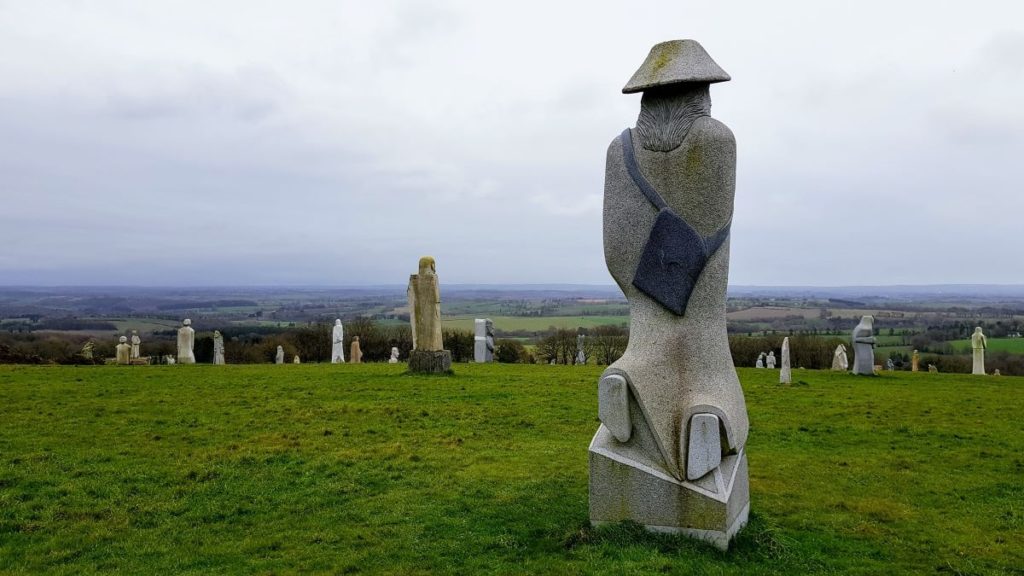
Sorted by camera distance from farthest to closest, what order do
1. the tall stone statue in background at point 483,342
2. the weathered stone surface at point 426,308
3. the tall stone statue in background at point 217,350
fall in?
the tall stone statue in background at point 483,342 → the tall stone statue in background at point 217,350 → the weathered stone surface at point 426,308

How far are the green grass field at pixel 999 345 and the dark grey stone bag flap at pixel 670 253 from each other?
44.0 metres

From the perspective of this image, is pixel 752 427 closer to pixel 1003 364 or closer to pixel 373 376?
pixel 373 376

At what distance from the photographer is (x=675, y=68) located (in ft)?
21.5

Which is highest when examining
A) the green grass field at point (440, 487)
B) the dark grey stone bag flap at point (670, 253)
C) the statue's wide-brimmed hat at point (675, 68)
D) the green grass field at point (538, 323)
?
the statue's wide-brimmed hat at point (675, 68)

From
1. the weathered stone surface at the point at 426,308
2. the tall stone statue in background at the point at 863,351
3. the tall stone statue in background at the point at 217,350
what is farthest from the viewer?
the tall stone statue in background at the point at 217,350

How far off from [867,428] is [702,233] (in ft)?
28.6

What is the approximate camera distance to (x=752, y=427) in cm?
1300

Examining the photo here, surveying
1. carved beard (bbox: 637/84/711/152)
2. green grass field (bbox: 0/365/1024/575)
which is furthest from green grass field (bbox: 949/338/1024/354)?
carved beard (bbox: 637/84/711/152)

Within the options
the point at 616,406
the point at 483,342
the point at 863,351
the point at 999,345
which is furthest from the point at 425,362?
the point at 999,345

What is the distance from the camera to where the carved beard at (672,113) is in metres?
6.60

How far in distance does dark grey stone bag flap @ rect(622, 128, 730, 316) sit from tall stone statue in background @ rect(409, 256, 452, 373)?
13924 mm

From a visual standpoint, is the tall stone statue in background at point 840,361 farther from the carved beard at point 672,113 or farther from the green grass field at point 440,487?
the carved beard at point 672,113

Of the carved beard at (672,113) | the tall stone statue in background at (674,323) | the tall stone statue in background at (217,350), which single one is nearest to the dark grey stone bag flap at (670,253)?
the tall stone statue in background at (674,323)

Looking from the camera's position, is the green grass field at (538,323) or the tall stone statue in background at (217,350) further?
the green grass field at (538,323)
